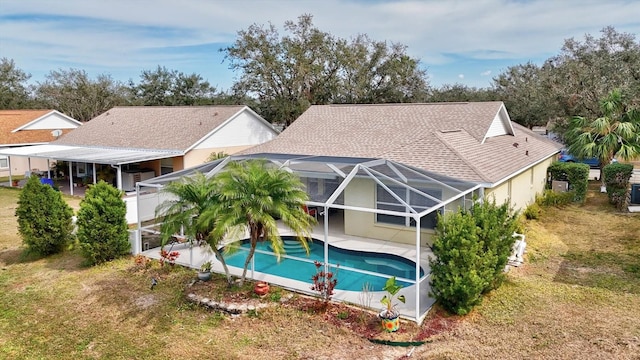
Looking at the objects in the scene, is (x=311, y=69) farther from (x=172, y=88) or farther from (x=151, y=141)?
(x=172, y=88)

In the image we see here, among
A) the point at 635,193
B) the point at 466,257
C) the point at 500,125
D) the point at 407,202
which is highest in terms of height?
the point at 500,125

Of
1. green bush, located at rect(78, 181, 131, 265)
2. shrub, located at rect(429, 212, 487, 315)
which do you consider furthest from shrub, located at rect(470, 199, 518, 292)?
green bush, located at rect(78, 181, 131, 265)

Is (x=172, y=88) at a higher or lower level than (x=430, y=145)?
higher

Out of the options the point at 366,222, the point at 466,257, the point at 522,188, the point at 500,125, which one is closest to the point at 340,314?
the point at 466,257

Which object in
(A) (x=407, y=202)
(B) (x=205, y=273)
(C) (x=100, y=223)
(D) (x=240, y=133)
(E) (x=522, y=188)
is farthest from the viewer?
(D) (x=240, y=133)

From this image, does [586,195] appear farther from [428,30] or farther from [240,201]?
[240,201]

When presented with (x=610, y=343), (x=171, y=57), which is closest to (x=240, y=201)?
(x=610, y=343)

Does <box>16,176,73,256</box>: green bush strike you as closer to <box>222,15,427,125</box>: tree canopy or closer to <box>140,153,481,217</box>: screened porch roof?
<box>140,153,481,217</box>: screened porch roof
